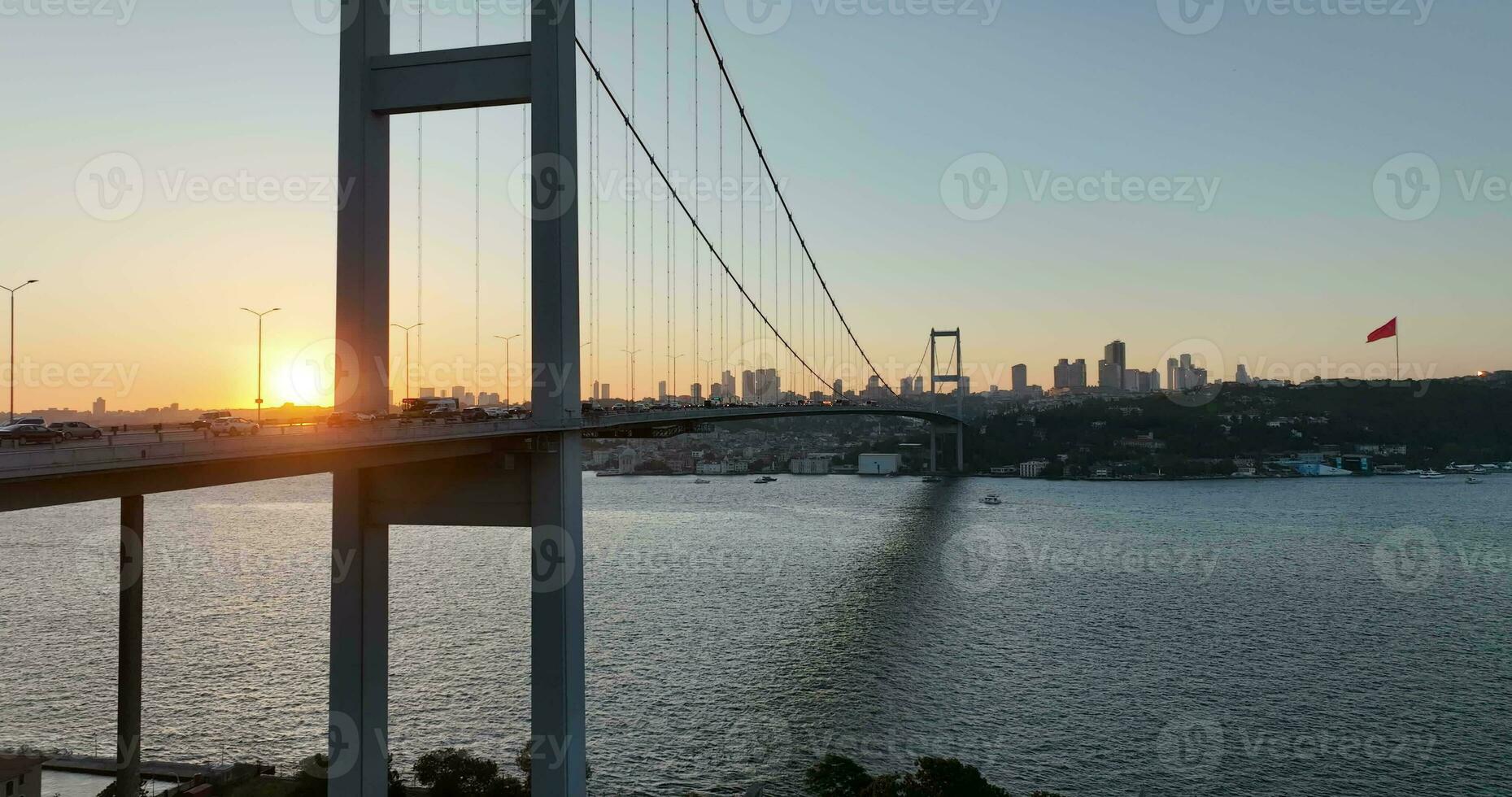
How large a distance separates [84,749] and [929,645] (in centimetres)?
1948

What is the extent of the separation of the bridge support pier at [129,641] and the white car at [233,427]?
1.04 metres

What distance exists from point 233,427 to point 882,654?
56.2 ft

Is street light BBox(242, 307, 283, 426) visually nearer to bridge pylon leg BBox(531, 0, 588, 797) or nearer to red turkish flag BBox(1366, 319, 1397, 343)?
bridge pylon leg BBox(531, 0, 588, 797)

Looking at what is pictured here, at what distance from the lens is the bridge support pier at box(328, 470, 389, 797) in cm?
1131

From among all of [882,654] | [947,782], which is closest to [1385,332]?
[882,654]

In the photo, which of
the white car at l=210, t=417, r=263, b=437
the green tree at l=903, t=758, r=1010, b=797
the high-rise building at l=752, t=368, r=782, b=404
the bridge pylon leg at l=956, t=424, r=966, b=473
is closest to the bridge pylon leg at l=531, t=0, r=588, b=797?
the white car at l=210, t=417, r=263, b=437

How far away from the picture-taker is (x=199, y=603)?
109 feet

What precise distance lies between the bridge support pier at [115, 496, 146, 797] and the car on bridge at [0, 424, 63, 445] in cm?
87

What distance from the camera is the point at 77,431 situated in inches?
370

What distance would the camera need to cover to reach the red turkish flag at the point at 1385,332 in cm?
5616

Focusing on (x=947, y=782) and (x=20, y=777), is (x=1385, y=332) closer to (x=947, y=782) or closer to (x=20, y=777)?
(x=947, y=782)

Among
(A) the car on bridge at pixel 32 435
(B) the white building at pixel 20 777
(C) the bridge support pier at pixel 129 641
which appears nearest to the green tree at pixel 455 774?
(C) the bridge support pier at pixel 129 641

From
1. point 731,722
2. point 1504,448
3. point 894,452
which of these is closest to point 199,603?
point 731,722

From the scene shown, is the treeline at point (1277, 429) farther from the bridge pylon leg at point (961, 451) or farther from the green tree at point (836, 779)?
the green tree at point (836, 779)
